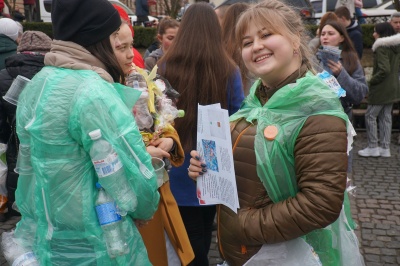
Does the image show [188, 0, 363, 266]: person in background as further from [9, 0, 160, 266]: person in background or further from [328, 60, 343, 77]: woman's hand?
[328, 60, 343, 77]: woman's hand

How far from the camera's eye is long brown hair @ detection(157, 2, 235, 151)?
9.25 feet

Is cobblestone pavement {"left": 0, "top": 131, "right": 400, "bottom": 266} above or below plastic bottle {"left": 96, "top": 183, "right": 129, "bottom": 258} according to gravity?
Answer: below

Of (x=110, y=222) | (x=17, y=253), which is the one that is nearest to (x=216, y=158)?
(x=110, y=222)

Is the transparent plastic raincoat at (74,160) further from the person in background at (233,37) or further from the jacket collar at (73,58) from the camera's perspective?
the person in background at (233,37)

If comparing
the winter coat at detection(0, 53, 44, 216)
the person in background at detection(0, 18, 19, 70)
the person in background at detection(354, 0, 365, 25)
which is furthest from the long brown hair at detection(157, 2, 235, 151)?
the person in background at detection(354, 0, 365, 25)

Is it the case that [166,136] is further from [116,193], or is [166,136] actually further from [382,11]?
[382,11]

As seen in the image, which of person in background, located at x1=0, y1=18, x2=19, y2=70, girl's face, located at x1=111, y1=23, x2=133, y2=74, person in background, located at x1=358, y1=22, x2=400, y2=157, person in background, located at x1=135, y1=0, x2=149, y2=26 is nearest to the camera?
girl's face, located at x1=111, y1=23, x2=133, y2=74

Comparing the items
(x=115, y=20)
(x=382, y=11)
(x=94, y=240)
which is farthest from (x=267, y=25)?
(x=382, y=11)

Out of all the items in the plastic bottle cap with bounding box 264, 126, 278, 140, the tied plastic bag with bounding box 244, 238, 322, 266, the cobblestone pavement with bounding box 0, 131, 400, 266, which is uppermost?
the plastic bottle cap with bounding box 264, 126, 278, 140

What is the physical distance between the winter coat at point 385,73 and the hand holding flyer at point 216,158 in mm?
5720

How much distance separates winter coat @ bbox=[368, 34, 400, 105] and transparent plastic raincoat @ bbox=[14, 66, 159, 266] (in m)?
5.99

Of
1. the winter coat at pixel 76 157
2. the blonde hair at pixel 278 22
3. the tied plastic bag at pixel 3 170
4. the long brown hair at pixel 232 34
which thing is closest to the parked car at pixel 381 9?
the long brown hair at pixel 232 34

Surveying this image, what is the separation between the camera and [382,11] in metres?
13.5

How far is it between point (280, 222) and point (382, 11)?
13.5 metres
